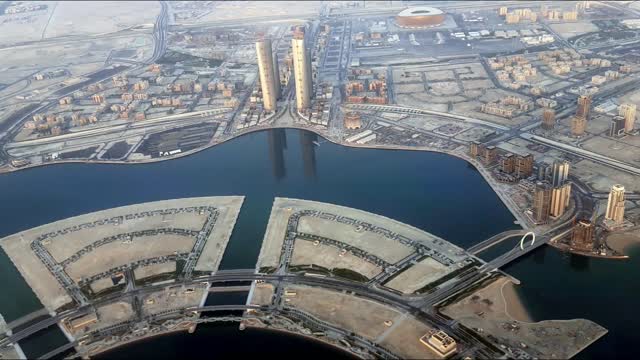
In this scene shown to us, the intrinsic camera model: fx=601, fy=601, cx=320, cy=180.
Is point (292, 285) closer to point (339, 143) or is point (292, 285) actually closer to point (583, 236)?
point (583, 236)

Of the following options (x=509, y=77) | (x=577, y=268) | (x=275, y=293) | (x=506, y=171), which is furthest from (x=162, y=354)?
(x=509, y=77)

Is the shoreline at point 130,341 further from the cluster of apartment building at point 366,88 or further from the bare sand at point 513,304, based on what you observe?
the cluster of apartment building at point 366,88

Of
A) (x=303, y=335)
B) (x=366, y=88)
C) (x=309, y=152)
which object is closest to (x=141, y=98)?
(x=309, y=152)

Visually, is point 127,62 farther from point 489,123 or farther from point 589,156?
point 589,156

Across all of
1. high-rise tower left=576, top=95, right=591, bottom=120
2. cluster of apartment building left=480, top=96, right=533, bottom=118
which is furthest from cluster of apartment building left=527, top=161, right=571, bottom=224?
cluster of apartment building left=480, top=96, right=533, bottom=118

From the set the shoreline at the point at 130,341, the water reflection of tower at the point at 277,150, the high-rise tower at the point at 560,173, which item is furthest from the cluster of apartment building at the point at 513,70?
the shoreline at the point at 130,341

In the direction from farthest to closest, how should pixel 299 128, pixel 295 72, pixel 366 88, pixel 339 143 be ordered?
pixel 366 88 < pixel 295 72 < pixel 299 128 < pixel 339 143
